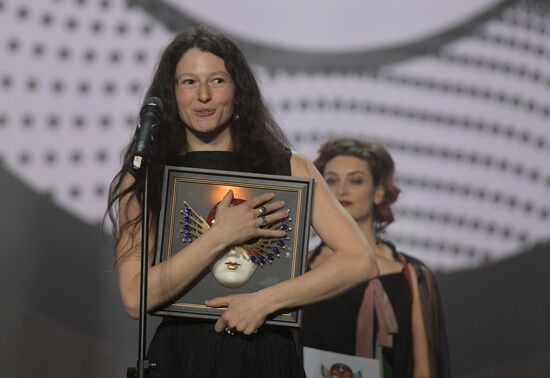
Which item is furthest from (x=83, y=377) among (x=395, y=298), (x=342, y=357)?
(x=395, y=298)

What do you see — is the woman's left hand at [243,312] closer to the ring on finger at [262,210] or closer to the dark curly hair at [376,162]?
the ring on finger at [262,210]

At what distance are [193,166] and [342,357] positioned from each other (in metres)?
1.69

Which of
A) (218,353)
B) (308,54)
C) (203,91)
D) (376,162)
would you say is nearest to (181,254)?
(218,353)

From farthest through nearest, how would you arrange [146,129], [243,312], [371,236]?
1. [371,236]
2. [243,312]
3. [146,129]

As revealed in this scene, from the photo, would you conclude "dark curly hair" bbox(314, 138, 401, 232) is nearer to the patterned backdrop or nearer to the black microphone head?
the patterned backdrop

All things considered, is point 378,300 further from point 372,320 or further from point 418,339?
point 418,339

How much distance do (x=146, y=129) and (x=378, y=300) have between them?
2.09 meters

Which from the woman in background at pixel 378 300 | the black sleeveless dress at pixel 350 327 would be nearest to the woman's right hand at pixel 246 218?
the woman in background at pixel 378 300

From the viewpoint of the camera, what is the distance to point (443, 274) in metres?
4.05

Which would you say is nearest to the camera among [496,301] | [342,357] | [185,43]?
[185,43]

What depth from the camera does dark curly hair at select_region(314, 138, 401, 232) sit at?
3.96m

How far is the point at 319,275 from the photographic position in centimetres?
220

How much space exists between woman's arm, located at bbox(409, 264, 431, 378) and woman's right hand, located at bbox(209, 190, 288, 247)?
1851 millimetres

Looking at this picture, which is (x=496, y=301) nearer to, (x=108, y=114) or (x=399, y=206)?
(x=399, y=206)
